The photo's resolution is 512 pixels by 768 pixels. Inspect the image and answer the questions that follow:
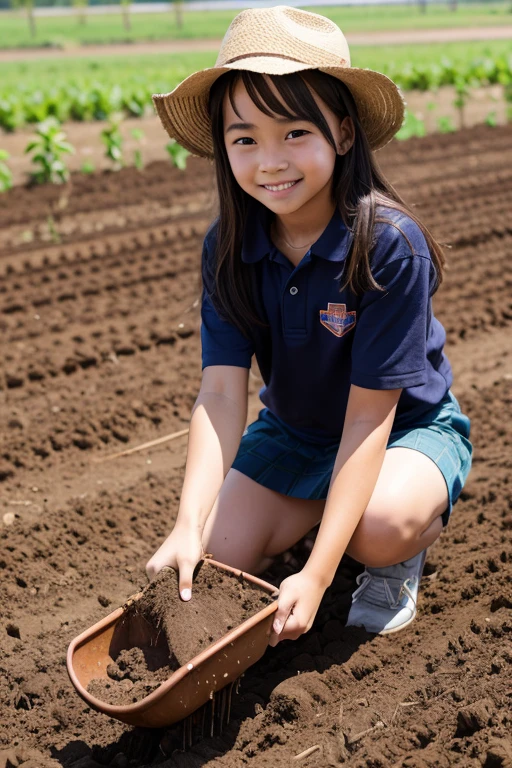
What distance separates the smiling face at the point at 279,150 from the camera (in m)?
2.11

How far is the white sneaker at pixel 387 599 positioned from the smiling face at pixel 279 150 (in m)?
1.06

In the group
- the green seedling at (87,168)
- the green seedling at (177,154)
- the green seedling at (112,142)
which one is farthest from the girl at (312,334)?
the green seedling at (87,168)

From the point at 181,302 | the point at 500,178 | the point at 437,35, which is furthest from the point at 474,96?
the point at 437,35

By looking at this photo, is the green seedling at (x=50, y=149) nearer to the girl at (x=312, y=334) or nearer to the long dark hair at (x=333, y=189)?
the girl at (x=312, y=334)

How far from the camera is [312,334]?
2406 mm

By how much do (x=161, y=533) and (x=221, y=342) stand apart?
871 mm

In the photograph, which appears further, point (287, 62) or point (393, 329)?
point (393, 329)

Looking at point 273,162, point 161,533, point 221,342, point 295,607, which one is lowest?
point 161,533

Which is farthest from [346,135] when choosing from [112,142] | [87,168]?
[87,168]

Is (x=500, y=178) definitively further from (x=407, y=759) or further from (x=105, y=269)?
(x=407, y=759)

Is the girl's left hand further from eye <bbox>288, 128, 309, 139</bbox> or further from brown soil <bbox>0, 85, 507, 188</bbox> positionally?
brown soil <bbox>0, 85, 507, 188</bbox>

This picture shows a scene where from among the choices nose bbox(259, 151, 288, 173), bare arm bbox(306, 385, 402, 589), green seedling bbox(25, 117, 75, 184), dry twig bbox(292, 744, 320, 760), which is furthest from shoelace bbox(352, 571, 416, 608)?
green seedling bbox(25, 117, 75, 184)

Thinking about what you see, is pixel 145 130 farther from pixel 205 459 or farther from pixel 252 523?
pixel 205 459

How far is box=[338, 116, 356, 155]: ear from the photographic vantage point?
221cm
